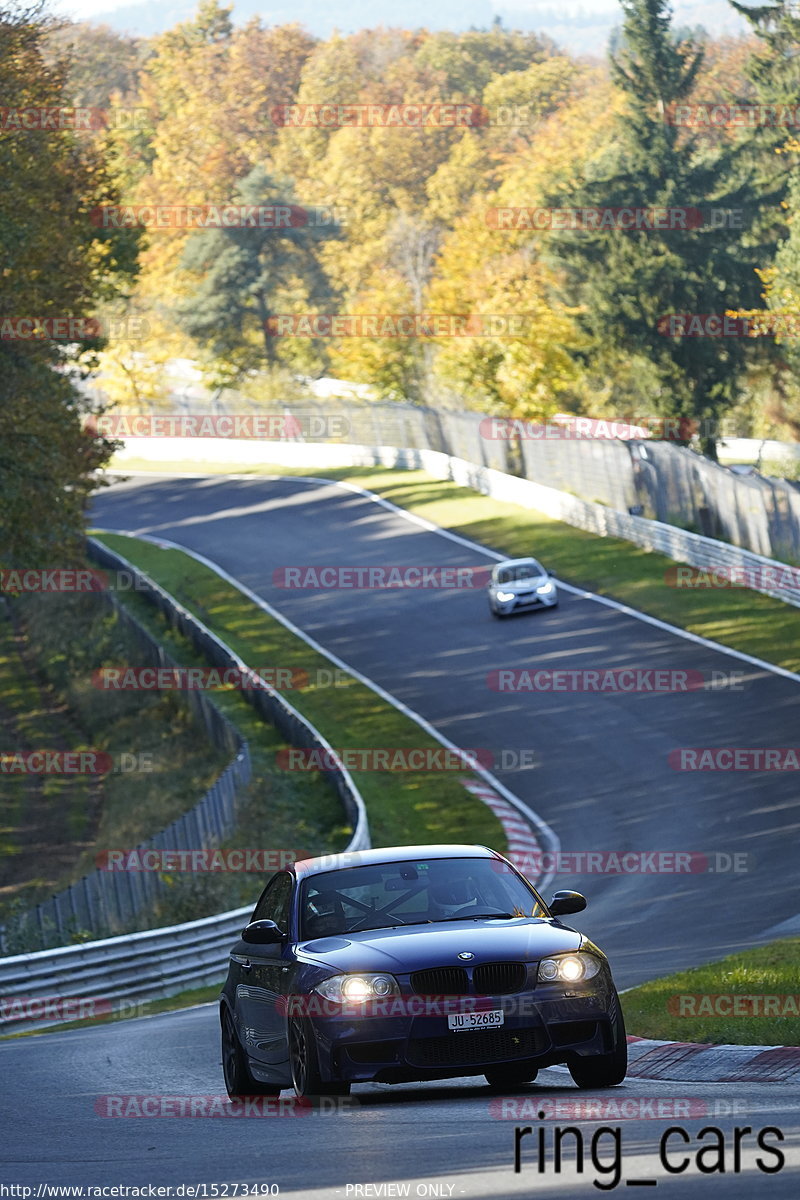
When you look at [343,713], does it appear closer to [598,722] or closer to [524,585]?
[598,722]

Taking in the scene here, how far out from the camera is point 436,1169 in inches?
276

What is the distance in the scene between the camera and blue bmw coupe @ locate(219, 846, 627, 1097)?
845cm

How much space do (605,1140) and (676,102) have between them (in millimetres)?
70070

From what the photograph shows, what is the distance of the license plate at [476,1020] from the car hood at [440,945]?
25cm

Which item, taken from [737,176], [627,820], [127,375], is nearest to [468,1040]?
[627,820]

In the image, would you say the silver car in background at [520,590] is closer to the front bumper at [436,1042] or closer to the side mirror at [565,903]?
the side mirror at [565,903]

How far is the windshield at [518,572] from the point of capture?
1690 inches

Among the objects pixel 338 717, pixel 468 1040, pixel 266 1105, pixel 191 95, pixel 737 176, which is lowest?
pixel 338 717

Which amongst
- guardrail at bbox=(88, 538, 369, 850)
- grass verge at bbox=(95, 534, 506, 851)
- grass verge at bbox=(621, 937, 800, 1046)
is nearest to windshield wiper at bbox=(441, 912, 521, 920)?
grass verge at bbox=(621, 937, 800, 1046)

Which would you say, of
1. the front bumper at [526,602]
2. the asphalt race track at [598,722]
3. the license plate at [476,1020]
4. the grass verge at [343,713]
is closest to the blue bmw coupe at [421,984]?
the license plate at [476,1020]

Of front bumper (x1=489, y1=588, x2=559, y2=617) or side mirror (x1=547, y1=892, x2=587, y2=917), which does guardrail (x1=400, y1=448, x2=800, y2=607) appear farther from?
side mirror (x1=547, y1=892, x2=587, y2=917)

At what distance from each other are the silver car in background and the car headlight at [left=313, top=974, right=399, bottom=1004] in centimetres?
3392

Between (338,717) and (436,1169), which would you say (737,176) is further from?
(436,1169)

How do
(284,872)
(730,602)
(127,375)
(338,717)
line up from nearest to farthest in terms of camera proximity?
(284,872) < (338,717) < (730,602) < (127,375)
